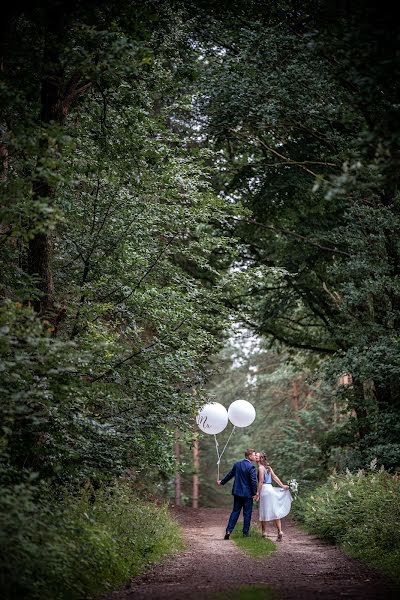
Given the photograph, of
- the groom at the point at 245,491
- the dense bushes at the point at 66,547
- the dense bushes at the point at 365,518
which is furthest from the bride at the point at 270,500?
the dense bushes at the point at 66,547

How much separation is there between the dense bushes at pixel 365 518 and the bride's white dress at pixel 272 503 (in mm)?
987

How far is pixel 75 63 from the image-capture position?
289 inches

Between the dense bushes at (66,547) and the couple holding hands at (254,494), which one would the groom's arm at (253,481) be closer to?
the couple holding hands at (254,494)

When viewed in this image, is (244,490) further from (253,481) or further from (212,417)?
(212,417)

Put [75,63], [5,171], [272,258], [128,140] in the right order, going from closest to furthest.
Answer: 1. [75,63]
2. [128,140]
3. [5,171]
4. [272,258]

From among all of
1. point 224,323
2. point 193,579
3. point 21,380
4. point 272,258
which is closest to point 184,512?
point 272,258

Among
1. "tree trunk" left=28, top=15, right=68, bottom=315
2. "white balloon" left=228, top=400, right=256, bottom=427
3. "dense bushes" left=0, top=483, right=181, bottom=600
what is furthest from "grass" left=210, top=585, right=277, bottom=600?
"white balloon" left=228, top=400, right=256, bottom=427

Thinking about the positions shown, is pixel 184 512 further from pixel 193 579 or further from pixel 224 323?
pixel 193 579

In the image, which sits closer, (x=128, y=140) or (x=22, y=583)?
(x=22, y=583)

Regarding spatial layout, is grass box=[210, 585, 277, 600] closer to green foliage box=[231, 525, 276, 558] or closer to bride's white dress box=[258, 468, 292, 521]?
green foliage box=[231, 525, 276, 558]

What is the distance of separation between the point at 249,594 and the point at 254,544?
5397mm

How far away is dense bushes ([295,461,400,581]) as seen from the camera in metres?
9.09

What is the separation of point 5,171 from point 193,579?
6.60 metres

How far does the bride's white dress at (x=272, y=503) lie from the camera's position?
42.4ft
